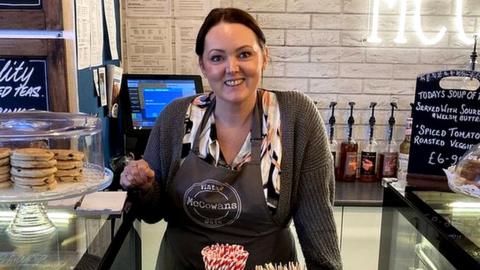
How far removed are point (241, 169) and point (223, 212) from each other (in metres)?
0.13

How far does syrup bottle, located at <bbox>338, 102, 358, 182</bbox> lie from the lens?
248cm

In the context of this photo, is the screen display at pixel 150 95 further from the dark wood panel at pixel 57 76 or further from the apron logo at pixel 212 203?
the apron logo at pixel 212 203

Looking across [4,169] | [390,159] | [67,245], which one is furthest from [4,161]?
[390,159]

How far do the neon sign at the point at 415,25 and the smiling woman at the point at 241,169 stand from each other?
1236mm

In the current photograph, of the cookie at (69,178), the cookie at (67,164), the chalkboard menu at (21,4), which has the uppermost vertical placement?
the chalkboard menu at (21,4)

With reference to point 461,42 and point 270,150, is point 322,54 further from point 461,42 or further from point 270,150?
point 270,150

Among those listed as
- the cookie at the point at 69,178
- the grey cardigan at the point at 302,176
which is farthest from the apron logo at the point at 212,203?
the cookie at the point at 69,178

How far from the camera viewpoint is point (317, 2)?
2432 mm

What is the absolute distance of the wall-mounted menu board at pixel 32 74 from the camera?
142cm

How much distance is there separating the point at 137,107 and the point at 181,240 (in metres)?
1.10

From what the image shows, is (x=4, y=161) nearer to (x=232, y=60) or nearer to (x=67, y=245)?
(x=67, y=245)

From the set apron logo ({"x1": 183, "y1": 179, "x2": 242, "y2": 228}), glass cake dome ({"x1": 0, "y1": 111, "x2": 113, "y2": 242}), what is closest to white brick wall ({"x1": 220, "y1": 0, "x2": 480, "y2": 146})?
apron logo ({"x1": 183, "y1": 179, "x2": 242, "y2": 228})

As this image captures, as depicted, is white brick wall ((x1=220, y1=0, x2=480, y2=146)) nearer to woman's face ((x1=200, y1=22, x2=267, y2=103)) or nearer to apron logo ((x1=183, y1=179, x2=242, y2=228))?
woman's face ((x1=200, y1=22, x2=267, y2=103))

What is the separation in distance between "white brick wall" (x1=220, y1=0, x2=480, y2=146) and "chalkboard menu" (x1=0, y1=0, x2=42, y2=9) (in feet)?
4.03
